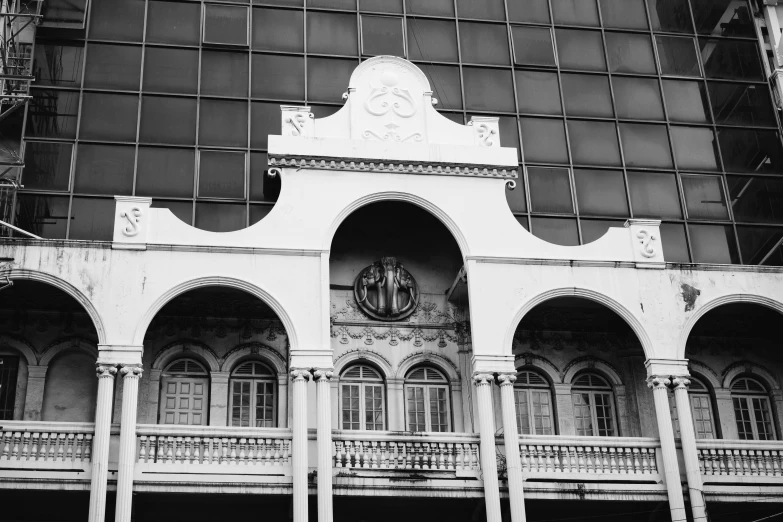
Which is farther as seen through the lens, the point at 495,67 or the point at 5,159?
the point at 495,67

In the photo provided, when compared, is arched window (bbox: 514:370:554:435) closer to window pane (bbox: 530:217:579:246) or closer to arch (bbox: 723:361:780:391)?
window pane (bbox: 530:217:579:246)

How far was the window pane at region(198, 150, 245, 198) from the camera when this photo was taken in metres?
30.9

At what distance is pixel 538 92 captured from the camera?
34.0 meters

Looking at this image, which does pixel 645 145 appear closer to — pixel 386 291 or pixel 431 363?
pixel 386 291

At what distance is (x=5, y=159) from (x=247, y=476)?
10.8 meters

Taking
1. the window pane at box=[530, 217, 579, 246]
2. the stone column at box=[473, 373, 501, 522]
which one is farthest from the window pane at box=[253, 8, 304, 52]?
the stone column at box=[473, 373, 501, 522]

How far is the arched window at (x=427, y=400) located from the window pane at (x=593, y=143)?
7.58 meters

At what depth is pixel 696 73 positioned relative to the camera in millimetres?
35250

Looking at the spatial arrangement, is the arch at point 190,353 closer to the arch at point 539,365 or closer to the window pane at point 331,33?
the arch at point 539,365

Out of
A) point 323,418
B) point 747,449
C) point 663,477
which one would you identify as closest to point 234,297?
point 323,418

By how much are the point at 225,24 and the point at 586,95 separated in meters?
10.5

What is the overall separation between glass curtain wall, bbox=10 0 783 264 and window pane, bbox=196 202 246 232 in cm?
4

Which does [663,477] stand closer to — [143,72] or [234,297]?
[234,297]

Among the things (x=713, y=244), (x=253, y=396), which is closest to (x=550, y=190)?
(x=713, y=244)
